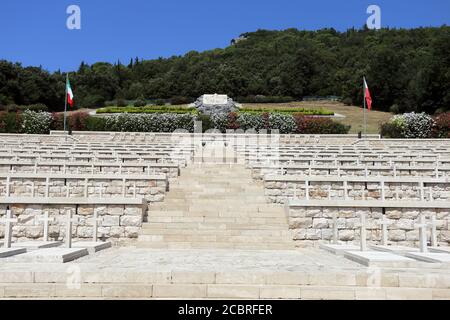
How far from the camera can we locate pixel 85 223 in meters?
9.60

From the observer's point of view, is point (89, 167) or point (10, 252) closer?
point (10, 252)

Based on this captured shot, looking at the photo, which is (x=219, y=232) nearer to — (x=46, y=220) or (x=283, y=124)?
(x=46, y=220)

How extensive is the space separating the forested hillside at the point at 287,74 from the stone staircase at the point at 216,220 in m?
53.0

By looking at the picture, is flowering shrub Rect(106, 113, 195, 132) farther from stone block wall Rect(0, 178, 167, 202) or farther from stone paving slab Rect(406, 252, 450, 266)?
stone paving slab Rect(406, 252, 450, 266)

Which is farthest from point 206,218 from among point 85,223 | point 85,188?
point 85,188

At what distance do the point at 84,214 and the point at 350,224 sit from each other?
248 inches

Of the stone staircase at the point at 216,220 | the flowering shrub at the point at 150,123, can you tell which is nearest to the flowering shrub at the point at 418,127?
the flowering shrub at the point at 150,123

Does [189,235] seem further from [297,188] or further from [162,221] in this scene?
[297,188]

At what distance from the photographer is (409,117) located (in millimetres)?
30344

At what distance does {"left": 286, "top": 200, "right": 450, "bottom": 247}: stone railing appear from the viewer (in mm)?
9547

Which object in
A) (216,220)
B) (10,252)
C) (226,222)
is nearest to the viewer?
(10,252)

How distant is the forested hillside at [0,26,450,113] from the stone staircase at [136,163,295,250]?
5296 centimetres

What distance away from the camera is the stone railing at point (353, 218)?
31.3 feet
